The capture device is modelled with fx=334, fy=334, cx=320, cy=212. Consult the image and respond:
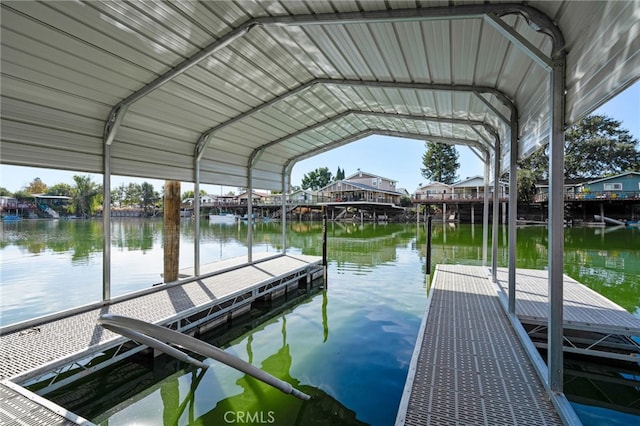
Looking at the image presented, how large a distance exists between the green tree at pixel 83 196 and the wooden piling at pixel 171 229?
160 ft

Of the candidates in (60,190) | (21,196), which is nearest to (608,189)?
(21,196)

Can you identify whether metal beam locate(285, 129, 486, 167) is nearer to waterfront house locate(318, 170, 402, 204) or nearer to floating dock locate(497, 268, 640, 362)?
floating dock locate(497, 268, 640, 362)

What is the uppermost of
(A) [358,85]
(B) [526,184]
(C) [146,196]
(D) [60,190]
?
(D) [60,190]

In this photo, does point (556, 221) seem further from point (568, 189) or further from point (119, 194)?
point (119, 194)

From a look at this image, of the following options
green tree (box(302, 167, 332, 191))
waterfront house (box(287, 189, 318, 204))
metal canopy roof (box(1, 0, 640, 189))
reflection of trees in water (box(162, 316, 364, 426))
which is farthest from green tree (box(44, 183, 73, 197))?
reflection of trees in water (box(162, 316, 364, 426))

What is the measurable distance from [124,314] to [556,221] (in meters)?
5.30

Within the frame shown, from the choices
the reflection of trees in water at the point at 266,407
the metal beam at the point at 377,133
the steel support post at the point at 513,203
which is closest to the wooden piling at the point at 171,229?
the reflection of trees in water at the point at 266,407

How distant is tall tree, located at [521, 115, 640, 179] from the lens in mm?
35906

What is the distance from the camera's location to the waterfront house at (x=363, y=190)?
37750 millimetres

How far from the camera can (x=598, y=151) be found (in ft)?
121

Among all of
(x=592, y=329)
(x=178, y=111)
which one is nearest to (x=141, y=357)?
(x=178, y=111)

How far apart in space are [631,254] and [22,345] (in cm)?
1794

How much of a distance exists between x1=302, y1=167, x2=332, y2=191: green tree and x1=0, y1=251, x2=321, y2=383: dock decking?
51.7m

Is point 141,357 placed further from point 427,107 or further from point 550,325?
point 427,107
